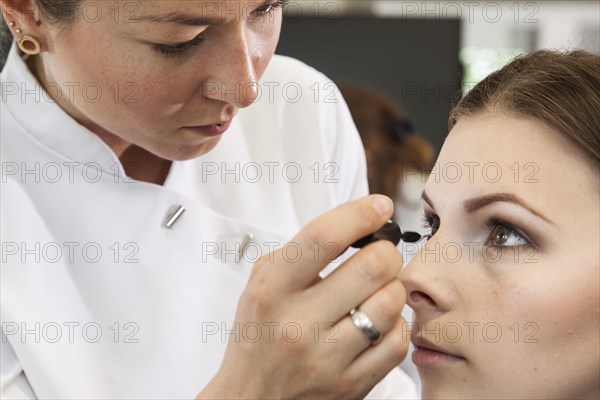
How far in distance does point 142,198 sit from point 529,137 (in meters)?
0.58

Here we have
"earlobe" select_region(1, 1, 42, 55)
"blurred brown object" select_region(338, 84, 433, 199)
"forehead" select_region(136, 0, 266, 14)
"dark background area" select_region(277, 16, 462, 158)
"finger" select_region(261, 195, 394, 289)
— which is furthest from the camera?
"dark background area" select_region(277, 16, 462, 158)

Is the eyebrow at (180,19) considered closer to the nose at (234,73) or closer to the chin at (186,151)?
the nose at (234,73)

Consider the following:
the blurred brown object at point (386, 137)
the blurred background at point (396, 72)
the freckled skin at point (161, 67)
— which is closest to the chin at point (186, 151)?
the freckled skin at point (161, 67)

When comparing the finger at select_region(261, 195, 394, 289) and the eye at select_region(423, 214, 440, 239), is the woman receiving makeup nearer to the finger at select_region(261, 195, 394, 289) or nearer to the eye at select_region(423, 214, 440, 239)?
the eye at select_region(423, 214, 440, 239)

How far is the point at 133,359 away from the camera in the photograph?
4.35 feet

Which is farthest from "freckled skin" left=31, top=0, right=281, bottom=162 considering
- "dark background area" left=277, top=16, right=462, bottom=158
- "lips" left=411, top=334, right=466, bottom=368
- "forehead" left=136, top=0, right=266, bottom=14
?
"dark background area" left=277, top=16, right=462, bottom=158

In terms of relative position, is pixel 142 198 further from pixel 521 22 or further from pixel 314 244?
pixel 521 22

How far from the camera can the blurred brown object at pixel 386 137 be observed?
3.19 metres

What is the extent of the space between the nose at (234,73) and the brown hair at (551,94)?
1.04 feet

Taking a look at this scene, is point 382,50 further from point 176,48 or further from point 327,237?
point 327,237

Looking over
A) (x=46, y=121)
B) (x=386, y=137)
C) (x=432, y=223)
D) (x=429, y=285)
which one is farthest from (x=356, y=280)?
(x=386, y=137)

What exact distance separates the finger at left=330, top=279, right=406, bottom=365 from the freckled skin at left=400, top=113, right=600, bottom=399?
7.8 inches

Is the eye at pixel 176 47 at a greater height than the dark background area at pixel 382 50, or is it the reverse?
the eye at pixel 176 47

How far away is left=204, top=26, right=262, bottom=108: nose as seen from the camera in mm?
1195
